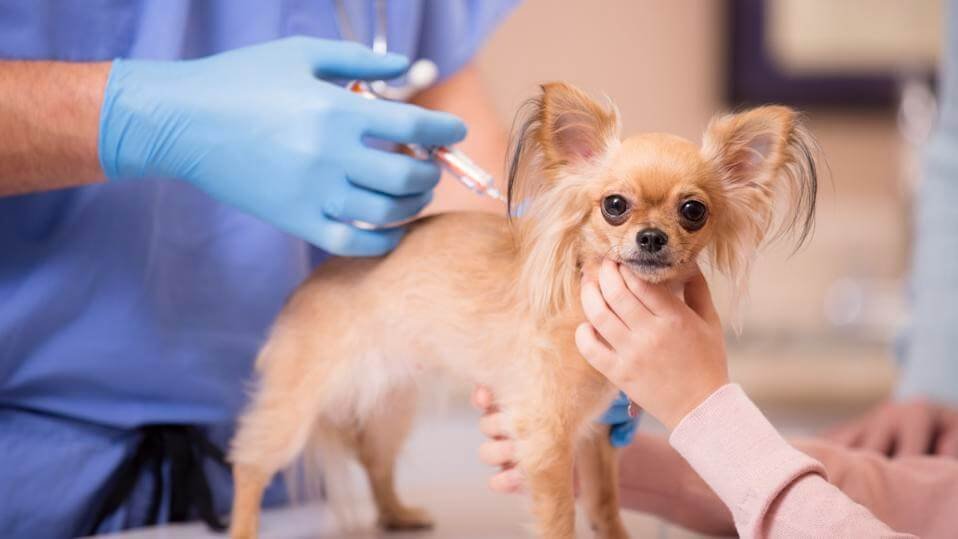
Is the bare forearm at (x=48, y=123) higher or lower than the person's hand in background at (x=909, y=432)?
higher

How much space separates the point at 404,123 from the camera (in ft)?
4.11

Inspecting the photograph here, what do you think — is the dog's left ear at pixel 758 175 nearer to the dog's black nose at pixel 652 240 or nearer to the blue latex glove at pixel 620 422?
the dog's black nose at pixel 652 240

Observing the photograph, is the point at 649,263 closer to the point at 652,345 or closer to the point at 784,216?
the point at 652,345

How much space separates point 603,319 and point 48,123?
76 centimetres

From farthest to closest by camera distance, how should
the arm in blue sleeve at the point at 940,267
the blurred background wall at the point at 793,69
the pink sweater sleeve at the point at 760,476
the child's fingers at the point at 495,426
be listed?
the blurred background wall at the point at 793,69 → the arm in blue sleeve at the point at 940,267 → the child's fingers at the point at 495,426 → the pink sweater sleeve at the point at 760,476

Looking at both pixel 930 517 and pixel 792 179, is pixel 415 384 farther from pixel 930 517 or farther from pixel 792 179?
pixel 930 517

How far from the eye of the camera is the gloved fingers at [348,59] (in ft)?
4.27

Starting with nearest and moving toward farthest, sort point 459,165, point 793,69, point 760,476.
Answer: point 760,476
point 459,165
point 793,69

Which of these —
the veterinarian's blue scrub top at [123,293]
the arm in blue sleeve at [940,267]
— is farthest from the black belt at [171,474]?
the arm in blue sleeve at [940,267]

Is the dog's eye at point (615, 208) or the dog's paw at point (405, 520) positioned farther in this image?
the dog's paw at point (405, 520)

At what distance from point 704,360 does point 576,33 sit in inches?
124

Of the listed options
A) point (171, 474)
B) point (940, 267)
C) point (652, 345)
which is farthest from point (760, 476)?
point (940, 267)

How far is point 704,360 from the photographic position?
3.37 ft

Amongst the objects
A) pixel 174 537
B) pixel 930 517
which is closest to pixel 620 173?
pixel 930 517
